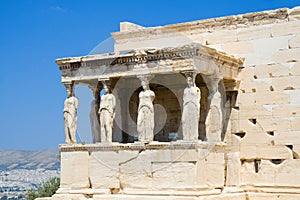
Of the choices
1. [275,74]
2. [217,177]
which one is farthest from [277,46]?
[217,177]

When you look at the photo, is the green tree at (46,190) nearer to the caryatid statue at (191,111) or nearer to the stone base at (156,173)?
the stone base at (156,173)

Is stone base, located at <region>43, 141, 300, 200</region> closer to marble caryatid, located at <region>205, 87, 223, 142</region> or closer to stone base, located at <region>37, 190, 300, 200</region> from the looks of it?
stone base, located at <region>37, 190, 300, 200</region>

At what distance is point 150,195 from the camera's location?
14711 mm

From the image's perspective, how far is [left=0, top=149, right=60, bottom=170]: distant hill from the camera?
218ft

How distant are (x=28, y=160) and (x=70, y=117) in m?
54.6

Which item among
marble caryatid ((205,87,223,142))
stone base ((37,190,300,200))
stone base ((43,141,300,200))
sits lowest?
stone base ((37,190,300,200))

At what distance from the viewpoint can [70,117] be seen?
52.4 feet

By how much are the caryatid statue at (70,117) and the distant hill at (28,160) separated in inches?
1950

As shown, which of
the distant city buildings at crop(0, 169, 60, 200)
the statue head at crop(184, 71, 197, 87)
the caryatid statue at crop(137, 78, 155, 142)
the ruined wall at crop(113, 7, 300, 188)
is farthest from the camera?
the distant city buildings at crop(0, 169, 60, 200)

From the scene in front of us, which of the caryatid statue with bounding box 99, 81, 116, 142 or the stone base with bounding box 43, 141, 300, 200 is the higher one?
the caryatid statue with bounding box 99, 81, 116, 142

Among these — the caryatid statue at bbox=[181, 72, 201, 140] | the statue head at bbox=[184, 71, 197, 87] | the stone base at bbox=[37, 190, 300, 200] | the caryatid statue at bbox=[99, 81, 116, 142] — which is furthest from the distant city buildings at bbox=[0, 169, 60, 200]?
the statue head at bbox=[184, 71, 197, 87]

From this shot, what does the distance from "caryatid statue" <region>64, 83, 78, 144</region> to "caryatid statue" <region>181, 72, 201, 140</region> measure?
280 centimetres

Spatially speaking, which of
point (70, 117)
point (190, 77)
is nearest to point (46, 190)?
point (70, 117)

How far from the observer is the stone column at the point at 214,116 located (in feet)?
50.2
